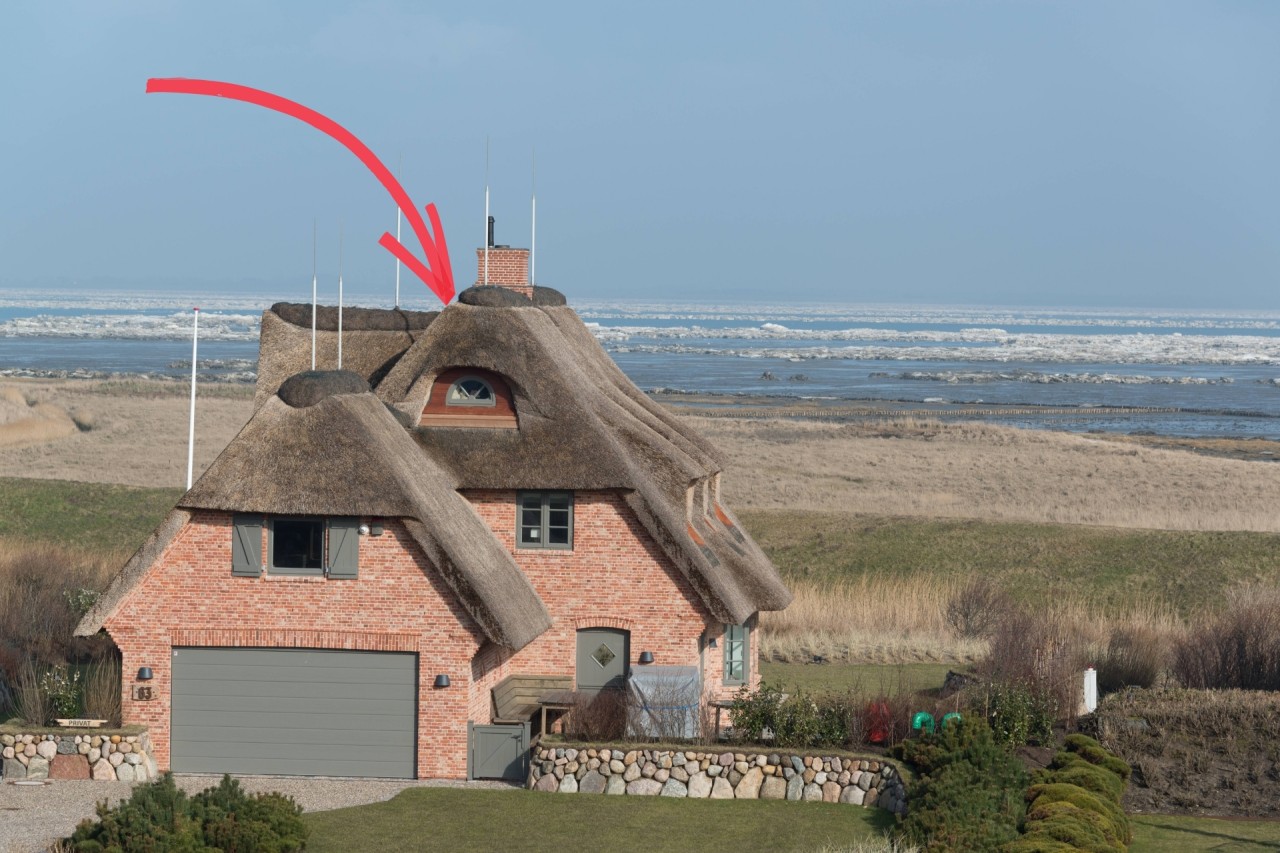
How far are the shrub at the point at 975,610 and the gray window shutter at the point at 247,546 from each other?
62.7ft

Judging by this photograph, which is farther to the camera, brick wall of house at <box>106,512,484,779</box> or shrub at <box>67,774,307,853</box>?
brick wall of house at <box>106,512,484,779</box>

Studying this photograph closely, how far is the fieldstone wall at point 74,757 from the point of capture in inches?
1008

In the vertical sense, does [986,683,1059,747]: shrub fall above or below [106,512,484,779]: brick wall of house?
below

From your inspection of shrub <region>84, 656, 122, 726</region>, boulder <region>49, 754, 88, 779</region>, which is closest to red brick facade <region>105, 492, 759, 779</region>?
shrub <region>84, 656, 122, 726</region>

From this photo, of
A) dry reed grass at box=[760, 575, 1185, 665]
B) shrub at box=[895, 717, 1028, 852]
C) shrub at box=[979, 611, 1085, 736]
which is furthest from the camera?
dry reed grass at box=[760, 575, 1185, 665]

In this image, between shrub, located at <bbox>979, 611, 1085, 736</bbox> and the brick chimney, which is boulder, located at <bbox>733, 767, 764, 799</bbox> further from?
the brick chimney

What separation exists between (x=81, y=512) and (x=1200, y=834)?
125 feet

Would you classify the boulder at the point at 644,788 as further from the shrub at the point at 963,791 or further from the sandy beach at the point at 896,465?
the sandy beach at the point at 896,465

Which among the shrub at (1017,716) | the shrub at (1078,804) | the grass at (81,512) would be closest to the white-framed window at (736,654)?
the shrub at (1017,716)

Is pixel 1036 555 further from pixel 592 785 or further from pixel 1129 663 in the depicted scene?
pixel 592 785

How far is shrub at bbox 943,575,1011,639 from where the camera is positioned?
133 feet

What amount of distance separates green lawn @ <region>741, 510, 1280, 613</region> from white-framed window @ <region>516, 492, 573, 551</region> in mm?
19255

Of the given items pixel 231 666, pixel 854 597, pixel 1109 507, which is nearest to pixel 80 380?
pixel 1109 507

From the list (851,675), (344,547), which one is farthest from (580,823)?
(851,675)
